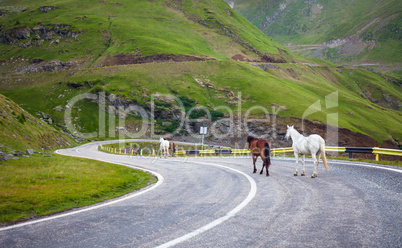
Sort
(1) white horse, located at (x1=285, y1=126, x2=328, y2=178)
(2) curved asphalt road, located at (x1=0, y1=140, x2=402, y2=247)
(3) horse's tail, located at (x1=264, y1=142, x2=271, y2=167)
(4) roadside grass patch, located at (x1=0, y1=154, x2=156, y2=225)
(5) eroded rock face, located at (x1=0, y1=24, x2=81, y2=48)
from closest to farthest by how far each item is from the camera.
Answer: (2) curved asphalt road, located at (x1=0, y1=140, x2=402, y2=247) → (4) roadside grass patch, located at (x1=0, y1=154, x2=156, y2=225) → (1) white horse, located at (x1=285, y1=126, x2=328, y2=178) → (3) horse's tail, located at (x1=264, y1=142, x2=271, y2=167) → (5) eroded rock face, located at (x1=0, y1=24, x2=81, y2=48)

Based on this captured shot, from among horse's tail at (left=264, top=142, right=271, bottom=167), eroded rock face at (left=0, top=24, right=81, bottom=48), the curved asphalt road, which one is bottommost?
the curved asphalt road

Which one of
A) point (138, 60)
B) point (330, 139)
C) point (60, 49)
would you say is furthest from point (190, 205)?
point (60, 49)

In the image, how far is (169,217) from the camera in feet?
20.5

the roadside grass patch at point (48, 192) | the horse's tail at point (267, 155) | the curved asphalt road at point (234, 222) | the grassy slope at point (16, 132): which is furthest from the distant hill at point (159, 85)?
the curved asphalt road at point (234, 222)

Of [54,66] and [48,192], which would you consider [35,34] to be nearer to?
[54,66]

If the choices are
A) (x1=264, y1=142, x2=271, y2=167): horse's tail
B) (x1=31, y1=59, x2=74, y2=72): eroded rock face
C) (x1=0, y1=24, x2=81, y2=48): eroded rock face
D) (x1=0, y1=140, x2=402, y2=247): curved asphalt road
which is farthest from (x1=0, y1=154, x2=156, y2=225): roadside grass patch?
(x1=0, y1=24, x2=81, y2=48): eroded rock face

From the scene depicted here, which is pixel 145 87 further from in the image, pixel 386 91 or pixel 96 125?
pixel 386 91

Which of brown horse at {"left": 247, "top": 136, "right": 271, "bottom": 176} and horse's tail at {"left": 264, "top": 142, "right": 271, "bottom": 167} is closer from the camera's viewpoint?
horse's tail at {"left": 264, "top": 142, "right": 271, "bottom": 167}

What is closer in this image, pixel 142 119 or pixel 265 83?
pixel 142 119

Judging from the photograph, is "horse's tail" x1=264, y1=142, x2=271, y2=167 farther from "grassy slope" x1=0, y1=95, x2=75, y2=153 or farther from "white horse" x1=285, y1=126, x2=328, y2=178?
"grassy slope" x1=0, y1=95, x2=75, y2=153

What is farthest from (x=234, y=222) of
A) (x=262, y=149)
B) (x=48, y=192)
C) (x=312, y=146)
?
(x=312, y=146)

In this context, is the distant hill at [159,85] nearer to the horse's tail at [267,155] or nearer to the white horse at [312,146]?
the white horse at [312,146]

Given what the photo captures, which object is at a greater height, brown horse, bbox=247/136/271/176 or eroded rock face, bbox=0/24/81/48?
Answer: eroded rock face, bbox=0/24/81/48

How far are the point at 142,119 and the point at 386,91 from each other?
19551 centimetres
